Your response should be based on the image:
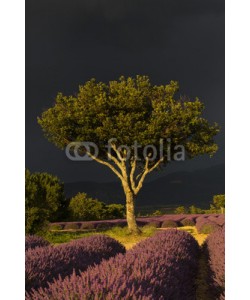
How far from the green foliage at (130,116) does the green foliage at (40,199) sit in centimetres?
348

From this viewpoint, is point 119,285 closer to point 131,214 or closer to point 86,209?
point 131,214

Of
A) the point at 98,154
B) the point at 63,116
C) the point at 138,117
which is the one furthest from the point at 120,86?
the point at 98,154

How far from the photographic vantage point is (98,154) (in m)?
24.8

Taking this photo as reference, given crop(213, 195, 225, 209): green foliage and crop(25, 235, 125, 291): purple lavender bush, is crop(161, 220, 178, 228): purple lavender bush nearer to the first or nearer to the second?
crop(25, 235, 125, 291): purple lavender bush

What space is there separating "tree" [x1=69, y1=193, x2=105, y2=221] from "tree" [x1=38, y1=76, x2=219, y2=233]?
18909 millimetres

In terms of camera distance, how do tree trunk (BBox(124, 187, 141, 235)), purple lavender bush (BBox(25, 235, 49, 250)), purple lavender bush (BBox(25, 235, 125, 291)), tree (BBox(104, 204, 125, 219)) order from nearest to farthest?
purple lavender bush (BBox(25, 235, 125, 291)) → purple lavender bush (BBox(25, 235, 49, 250)) → tree trunk (BBox(124, 187, 141, 235)) → tree (BBox(104, 204, 125, 219))

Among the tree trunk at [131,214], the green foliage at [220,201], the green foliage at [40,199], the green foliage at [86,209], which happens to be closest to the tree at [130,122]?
the tree trunk at [131,214]

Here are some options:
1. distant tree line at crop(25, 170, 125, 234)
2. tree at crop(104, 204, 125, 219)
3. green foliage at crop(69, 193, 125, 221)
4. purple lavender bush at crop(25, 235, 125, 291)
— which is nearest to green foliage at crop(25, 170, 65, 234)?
distant tree line at crop(25, 170, 125, 234)

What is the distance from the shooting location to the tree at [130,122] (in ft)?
69.1

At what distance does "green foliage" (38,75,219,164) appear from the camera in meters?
21.0

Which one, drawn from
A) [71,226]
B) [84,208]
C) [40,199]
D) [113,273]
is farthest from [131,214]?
[84,208]

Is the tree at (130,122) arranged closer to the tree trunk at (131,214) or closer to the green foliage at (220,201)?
the tree trunk at (131,214)
